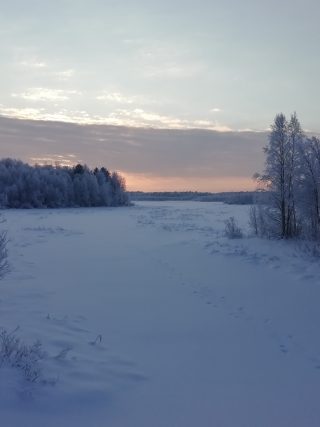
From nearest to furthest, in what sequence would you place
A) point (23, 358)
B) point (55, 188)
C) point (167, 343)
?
point (23, 358) < point (167, 343) < point (55, 188)

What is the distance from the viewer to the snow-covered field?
5660mm

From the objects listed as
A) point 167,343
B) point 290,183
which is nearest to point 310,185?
point 290,183

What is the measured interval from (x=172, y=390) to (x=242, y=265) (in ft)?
40.0

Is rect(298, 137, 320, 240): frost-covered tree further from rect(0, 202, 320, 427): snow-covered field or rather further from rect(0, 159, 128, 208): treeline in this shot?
rect(0, 159, 128, 208): treeline

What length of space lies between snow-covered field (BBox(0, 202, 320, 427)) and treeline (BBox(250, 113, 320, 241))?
7.18 metres

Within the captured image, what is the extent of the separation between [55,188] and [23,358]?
87.9 metres

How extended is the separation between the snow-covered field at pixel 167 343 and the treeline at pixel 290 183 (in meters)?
7.18

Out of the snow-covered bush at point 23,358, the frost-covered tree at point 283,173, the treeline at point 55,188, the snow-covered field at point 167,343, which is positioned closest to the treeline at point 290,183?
the frost-covered tree at point 283,173

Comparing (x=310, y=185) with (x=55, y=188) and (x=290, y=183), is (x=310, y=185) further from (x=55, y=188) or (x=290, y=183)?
(x=55, y=188)

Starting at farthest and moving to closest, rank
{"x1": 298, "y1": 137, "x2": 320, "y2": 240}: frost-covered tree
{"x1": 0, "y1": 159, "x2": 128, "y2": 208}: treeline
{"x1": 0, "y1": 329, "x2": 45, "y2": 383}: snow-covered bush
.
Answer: {"x1": 0, "y1": 159, "x2": 128, "y2": 208}: treeline, {"x1": 298, "y1": 137, "x2": 320, "y2": 240}: frost-covered tree, {"x1": 0, "y1": 329, "x2": 45, "y2": 383}: snow-covered bush

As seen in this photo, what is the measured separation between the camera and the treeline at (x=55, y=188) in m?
87.1

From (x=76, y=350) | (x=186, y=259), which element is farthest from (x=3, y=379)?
(x=186, y=259)

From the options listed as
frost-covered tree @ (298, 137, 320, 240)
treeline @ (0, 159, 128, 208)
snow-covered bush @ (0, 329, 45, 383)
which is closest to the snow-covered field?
snow-covered bush @ (0, 329, 45, 383)

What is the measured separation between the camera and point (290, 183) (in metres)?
25.8
